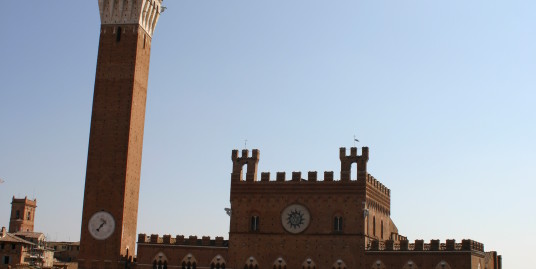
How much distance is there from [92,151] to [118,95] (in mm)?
5482

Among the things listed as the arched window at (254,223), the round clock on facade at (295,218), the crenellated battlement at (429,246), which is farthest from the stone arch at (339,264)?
the arched window at (254,223)

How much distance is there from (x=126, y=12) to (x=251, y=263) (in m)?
25.7

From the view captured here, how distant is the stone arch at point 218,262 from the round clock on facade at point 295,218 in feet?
19.6

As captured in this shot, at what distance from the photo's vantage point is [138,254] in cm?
5250

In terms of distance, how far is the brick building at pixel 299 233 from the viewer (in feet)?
157

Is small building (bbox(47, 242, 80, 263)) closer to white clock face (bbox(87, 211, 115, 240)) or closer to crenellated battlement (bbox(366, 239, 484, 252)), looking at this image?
white clock face (bbox(87, 211, 115, 240))

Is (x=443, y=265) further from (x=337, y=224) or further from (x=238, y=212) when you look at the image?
(x=238, y=212)

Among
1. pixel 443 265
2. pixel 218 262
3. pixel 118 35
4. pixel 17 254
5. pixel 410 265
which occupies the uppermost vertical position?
pixel 118 35

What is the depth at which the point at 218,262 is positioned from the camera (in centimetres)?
5084

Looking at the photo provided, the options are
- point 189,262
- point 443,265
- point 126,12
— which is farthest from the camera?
point 126,12

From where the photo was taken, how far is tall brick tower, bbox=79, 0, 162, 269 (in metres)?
52.5

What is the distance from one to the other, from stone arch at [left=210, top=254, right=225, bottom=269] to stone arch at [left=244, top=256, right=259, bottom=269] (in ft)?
6.41

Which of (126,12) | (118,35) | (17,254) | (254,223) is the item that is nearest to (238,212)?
(254,223)

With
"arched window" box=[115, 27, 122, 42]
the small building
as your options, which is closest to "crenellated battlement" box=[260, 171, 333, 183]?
"arched window" box=[115, 27, 122, 42]
